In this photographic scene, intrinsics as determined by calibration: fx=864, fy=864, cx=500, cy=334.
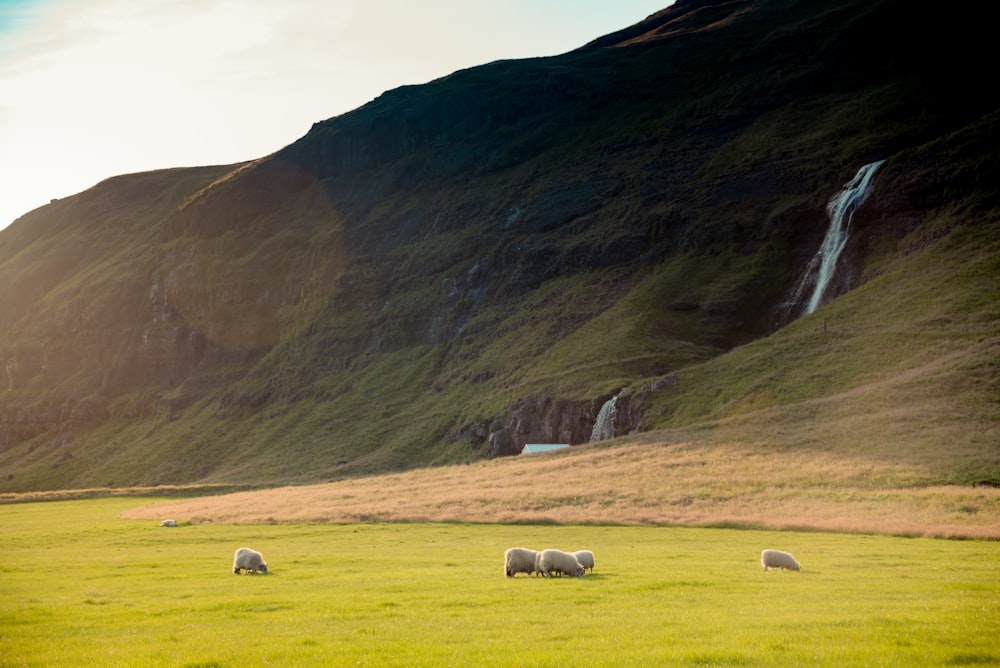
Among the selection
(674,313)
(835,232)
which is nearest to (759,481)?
(674,313)

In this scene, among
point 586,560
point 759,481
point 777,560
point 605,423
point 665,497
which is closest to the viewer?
point 777,560

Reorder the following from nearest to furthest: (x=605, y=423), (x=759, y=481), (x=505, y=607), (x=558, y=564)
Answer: (x=505, y=607) → (x=558, y=564) → (x=759, y=481) → (x=605, y=423)

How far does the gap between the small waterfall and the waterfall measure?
36.8m

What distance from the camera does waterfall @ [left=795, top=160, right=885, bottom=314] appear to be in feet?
433

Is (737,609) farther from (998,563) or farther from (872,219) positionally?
(872,219)

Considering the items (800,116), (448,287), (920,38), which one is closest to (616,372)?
(448,287)

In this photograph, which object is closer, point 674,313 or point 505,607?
point 505,607

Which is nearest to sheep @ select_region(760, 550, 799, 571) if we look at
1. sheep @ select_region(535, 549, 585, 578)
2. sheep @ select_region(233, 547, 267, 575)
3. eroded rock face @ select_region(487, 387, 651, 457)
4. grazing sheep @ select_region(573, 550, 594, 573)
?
grazing sheep @ select_region(573, 550, 594, 573)

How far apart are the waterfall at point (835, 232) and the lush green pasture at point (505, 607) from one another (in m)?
95.1

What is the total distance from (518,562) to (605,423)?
82978 mm

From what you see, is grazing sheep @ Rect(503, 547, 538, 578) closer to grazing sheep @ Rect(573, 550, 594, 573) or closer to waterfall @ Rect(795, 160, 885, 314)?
grazing sheep @ Rect(573, 550, 594, 573)

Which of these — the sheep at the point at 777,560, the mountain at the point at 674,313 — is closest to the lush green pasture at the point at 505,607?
the sheep at the point at 777,560

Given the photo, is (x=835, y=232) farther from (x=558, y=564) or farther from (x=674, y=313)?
(x=558, y=564)

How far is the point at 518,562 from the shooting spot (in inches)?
1224
